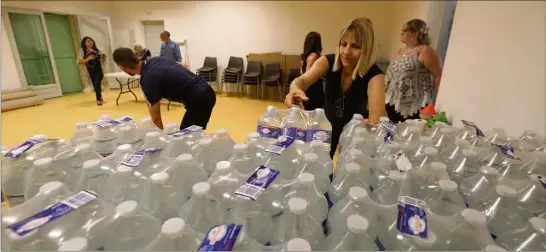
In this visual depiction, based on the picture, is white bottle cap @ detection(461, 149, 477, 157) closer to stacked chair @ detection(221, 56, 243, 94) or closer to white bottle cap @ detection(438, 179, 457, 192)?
white bottle cap @ detection(438, 179, 457, 192)

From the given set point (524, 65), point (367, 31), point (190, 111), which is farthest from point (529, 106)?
point (190, 111)

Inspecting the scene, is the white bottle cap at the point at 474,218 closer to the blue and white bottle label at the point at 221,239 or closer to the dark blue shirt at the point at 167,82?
the blue and white bottle label at the point at 221,239

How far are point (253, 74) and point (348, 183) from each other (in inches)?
227

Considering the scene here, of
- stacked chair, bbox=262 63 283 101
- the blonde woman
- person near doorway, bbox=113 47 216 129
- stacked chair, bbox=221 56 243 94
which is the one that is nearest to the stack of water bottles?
the blonde woman

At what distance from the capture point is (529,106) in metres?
1.57

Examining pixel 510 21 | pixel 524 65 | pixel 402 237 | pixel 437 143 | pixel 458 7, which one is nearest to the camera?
pixel 402 237

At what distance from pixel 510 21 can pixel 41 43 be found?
8209 mm

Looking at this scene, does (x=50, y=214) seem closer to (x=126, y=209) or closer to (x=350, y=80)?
(x=126, y=209)

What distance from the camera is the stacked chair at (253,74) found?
251 inches

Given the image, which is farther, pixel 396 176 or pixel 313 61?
pixel 313 61

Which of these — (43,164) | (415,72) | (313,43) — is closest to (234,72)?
(313,43)

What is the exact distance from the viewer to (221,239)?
555 millimetres

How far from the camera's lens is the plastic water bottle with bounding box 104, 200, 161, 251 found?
637mm

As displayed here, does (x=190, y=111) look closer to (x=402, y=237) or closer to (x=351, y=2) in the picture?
(x=402, y=237)
